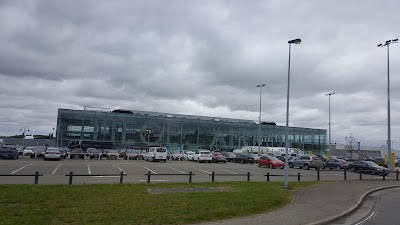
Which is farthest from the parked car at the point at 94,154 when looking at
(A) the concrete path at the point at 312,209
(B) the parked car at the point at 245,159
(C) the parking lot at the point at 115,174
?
(A) the concrete path at the point at 312,209

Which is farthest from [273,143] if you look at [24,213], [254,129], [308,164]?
[24,213]

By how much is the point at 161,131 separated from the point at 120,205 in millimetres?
71692

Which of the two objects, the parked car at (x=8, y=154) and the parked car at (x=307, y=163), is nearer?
the parked car at (x=8, y=154)

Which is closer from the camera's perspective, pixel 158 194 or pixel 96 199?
pixel 96 199

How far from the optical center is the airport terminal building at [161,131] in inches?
2953

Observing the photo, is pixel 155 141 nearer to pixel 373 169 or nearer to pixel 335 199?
pixel 373 169

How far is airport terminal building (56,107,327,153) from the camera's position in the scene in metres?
75.0

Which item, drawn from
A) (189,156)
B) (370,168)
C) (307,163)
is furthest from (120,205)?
(189,156)

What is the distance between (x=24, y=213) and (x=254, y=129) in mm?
84766

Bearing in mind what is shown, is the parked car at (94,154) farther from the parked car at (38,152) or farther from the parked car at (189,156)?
the parked car at (189,156)

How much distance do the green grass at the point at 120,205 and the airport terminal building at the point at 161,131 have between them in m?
62.6

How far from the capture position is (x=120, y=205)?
1120 centimetres

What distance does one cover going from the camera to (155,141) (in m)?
81.5

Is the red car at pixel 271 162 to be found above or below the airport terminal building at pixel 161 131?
below
